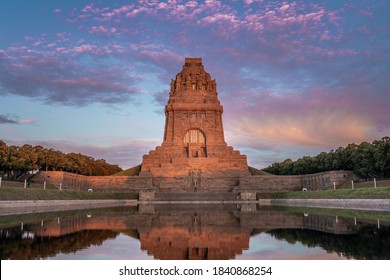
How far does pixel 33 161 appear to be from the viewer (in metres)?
49.1

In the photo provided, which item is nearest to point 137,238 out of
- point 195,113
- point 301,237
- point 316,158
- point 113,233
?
point 113,233

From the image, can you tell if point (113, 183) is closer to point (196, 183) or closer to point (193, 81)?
point (196, 183)

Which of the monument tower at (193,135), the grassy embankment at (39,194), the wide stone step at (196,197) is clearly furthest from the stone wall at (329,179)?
the grassy embankment at (39,194)

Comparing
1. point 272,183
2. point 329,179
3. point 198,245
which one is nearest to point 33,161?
point 272,183

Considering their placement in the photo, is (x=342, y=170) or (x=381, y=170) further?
(x=342, y=170)

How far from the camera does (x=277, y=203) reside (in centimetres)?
4366

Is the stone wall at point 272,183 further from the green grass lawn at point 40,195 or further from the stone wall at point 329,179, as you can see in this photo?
the green grass lawn at point 40,195

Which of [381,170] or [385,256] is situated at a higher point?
[381,170]

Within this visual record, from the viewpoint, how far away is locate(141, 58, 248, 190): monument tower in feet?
205

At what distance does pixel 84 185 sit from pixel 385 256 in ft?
185

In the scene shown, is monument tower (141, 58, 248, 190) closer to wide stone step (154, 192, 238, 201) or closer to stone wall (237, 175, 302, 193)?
stone wall (237, 175, 302, 193)

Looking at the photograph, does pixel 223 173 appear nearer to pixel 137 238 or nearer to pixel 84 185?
pixel 84 185

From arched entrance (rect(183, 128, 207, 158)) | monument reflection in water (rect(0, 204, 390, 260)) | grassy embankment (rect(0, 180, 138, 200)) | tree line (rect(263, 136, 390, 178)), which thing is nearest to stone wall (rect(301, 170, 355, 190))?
tree line (rect(263, 136, 390, 178))

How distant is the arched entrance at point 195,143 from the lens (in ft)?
227
